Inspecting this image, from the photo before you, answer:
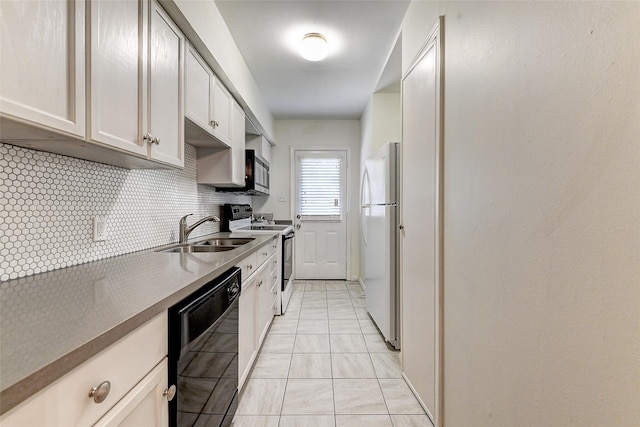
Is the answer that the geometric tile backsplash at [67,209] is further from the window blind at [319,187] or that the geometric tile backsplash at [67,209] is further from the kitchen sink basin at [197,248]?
the window blind at [319,187]

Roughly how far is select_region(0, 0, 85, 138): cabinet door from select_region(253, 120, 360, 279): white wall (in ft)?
12.7

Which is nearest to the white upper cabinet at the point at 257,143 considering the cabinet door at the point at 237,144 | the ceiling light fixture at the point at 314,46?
the cabinet door at the point at 237,144

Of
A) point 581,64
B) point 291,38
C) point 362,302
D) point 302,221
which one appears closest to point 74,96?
point 581,64

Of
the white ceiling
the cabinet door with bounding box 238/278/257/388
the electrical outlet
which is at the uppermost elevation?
the white ceiling

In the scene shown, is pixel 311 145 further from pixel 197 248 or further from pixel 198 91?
pixel 197 248

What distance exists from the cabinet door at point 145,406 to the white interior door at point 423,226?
4.01ft

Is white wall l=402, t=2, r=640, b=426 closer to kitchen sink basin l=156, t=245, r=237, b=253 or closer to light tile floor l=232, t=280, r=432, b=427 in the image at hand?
light tile floor l=232, t=280, r=432, b=427

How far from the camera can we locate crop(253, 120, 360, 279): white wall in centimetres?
481

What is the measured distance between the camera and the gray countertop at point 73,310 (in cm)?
47

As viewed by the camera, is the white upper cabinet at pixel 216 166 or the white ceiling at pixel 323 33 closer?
the white ceiling at pixel 323 33

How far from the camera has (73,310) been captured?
699 mm

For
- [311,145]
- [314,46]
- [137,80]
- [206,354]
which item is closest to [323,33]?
[314,46]

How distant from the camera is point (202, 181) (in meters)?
2.50

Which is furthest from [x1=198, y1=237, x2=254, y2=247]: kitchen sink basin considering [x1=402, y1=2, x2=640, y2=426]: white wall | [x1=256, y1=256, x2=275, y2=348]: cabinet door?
[x1=402, y1=2, x2=640, y2=426]: white wall
